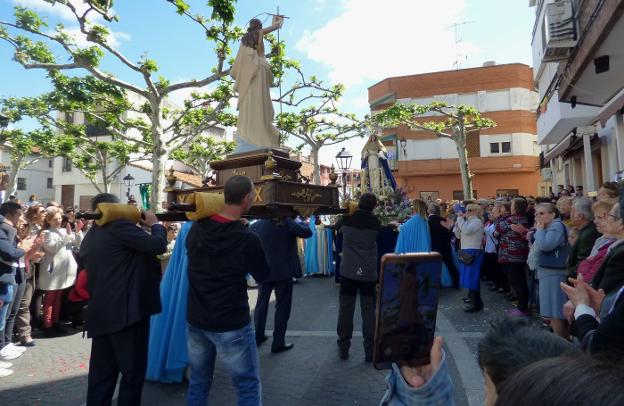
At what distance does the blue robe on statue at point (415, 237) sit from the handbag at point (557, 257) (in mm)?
2695

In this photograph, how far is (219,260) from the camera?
9.55 feet

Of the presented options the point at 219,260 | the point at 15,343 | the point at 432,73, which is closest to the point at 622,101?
the point at 219,260

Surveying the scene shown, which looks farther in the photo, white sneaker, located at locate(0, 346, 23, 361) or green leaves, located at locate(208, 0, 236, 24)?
green leaves, located at locate(208, 0, 236, 24)

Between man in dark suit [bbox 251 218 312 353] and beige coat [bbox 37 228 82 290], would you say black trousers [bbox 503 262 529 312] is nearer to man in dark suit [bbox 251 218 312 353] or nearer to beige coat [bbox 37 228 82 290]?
man in dark suit [bbox 251 218 312 353]

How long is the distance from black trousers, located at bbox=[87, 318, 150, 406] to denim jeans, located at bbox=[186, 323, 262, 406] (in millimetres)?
445

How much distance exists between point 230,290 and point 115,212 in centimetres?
104

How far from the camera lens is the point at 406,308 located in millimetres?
1758

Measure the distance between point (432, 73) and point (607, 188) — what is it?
30.8 metres

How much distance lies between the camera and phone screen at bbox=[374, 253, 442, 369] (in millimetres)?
1707

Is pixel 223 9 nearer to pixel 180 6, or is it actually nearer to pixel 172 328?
pixel 180 6

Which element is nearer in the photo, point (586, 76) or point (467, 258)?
point (467, 258)

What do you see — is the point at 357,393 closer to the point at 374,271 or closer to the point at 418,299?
the point at 374,271

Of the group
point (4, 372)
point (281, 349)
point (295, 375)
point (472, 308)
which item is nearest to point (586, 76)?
point (472, 308)

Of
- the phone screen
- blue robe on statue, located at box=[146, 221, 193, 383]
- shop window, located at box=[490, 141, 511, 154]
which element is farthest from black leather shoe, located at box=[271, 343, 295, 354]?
shop window, located at box=[490, 141, 511, 154]
